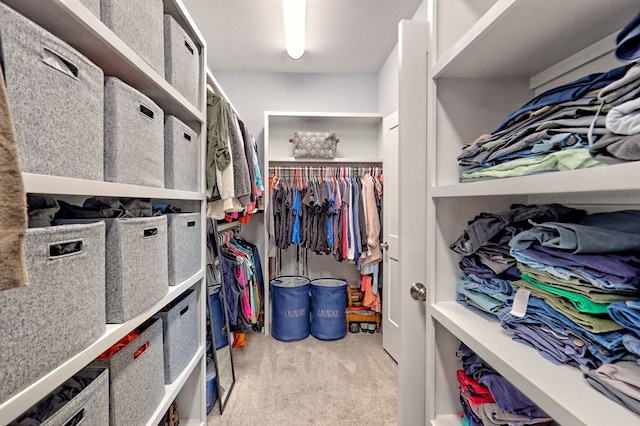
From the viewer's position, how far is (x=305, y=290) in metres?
2.89

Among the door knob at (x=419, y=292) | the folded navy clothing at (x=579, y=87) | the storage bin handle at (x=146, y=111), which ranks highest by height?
the storage bin handle at (x=146, y=111)

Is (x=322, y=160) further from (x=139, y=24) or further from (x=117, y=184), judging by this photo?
(x=117, y=184)

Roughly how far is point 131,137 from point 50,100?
30 centimetres

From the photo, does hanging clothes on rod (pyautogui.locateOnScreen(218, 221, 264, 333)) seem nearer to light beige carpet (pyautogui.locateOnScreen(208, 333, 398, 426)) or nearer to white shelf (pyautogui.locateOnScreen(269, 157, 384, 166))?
light beige carpet (pyautogui.locateOnScreen(208, 333, 398, 426))

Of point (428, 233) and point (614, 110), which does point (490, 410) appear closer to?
point (428, 233)

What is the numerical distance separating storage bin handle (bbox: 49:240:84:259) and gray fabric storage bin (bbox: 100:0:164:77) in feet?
1.98

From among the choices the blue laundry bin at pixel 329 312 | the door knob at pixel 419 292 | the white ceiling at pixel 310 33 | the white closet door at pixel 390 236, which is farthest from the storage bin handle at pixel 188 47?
the blue laundry bin at pixel 329 312

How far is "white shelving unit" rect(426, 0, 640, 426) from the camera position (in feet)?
1.71

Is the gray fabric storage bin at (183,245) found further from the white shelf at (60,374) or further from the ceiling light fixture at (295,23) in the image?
the ceiling light fixture at (295,23)

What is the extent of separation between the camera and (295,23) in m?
2.23

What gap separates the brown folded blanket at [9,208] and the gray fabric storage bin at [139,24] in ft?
2.18

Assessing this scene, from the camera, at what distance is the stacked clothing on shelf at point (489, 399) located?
729 mm

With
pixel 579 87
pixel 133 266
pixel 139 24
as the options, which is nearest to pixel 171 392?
pixel 133 266

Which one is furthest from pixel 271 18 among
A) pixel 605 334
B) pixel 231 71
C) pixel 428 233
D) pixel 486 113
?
pixel 605 334
